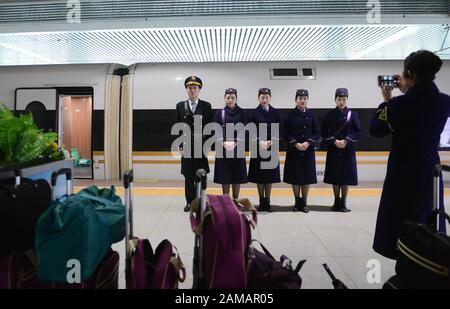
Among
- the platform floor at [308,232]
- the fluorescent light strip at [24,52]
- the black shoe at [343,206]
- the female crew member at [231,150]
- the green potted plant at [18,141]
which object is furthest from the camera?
the fluorescent light strip at [24,52]

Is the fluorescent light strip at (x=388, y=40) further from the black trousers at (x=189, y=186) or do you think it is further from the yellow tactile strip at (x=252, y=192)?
the black trousers at (x=189, y=186)

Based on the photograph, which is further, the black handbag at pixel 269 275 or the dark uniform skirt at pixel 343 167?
the dark uniform skirt at pixel 343 167

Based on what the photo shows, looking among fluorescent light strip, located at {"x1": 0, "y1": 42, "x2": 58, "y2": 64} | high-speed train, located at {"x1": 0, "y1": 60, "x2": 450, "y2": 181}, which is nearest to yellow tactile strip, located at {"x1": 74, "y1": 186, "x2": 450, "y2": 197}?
high-speed train, located at {"x1": 0, "y1": 60, "x2": 450, "y2": 181}

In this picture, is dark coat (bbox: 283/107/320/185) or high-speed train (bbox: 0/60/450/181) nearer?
dark coat (bbox: 283/107/320/185)

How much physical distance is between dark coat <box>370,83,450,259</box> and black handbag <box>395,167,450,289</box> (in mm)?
311

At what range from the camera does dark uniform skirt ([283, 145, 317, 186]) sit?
426 centimetres

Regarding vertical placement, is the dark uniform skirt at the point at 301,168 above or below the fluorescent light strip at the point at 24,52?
below

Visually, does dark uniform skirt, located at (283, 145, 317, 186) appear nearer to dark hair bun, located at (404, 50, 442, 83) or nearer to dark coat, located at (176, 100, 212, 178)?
dark coat, located at (176, 100, 212, 178)

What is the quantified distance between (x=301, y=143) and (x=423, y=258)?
113 inches

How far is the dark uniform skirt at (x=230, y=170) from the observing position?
4.23 metres

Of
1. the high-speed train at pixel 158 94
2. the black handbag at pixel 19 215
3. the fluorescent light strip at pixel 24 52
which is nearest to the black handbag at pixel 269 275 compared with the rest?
the black handbag at pixel 19 215

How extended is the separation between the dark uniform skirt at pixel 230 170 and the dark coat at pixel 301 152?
0.61 metres

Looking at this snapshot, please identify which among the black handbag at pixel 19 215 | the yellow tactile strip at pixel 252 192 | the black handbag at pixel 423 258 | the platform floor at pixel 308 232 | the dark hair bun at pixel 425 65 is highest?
the dark hair bun at pixel 425 65
